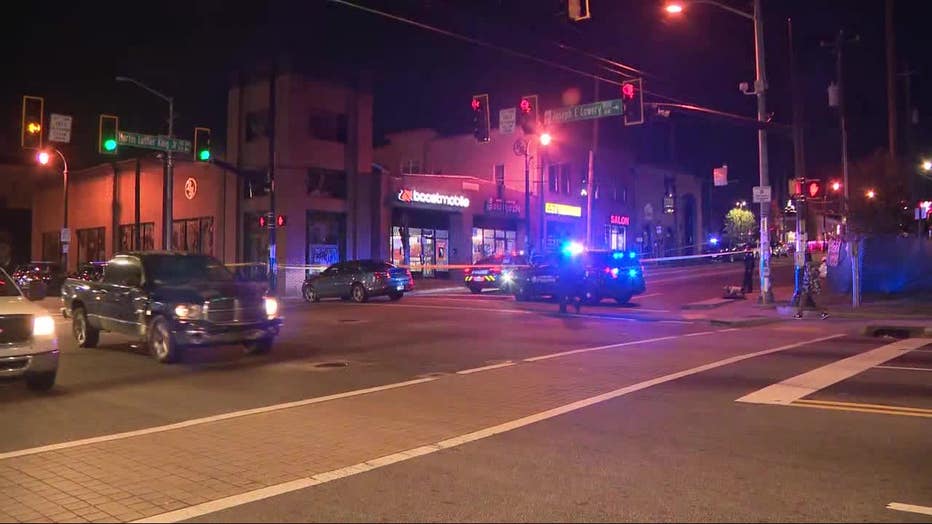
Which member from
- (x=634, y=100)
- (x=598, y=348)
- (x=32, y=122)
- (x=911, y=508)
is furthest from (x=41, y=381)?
(x=634, y=100)

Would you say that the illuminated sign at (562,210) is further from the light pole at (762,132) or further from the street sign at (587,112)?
the light pole at (762,132)

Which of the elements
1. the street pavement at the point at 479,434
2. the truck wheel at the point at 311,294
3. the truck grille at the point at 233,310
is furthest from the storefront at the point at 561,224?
the truck grille at the point at 233,310

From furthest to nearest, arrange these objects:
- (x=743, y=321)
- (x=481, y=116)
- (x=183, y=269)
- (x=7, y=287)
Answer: (x=481, y=116), (x=743, y=321), (x=183, y=269), (x=7, y=287)

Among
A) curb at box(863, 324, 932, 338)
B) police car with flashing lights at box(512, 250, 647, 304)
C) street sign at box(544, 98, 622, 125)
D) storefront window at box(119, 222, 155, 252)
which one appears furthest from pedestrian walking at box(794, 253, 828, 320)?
storefront window at box(119, 222, 155, 252)

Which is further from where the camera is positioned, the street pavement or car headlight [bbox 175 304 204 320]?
car headlight [bbox 175 304 204 320]

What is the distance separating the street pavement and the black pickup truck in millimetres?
464

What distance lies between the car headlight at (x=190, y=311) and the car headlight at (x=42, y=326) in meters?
2.68

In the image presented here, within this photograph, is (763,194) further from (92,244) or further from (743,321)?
(92,244)

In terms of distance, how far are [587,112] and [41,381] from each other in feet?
53.3

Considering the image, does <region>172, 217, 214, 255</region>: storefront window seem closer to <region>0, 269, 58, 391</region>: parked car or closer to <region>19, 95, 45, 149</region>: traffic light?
<region>19, 95, 45, 149</region>: traffic light

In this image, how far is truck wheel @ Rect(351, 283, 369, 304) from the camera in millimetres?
26578

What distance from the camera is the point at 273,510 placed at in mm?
5000

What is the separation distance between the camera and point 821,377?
1033 cm

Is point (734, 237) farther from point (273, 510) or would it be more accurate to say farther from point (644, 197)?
point (273, 510)
